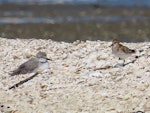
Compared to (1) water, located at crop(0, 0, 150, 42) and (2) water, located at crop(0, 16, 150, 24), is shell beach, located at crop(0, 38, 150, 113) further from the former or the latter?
(2) water, located at crop(0, 16, 150, 24)

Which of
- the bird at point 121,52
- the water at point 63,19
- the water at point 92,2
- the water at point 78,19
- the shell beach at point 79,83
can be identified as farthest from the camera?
the water at point 92,2

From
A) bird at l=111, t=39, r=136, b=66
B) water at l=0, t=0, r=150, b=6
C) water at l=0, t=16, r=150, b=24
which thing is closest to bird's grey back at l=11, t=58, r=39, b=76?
bird at l=111, t=39, r=136, b=66

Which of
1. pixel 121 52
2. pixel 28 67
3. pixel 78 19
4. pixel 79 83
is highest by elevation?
pixel 78 19

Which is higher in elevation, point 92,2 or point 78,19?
point 92,2

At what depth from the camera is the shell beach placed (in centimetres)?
991

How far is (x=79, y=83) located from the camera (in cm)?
1079

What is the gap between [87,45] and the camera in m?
13.2

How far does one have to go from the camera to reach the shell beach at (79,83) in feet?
32.5

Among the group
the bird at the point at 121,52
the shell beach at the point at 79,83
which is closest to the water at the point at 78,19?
the shell beach at the point at 79,83

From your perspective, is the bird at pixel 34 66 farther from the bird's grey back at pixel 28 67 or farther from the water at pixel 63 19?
the water at pixel 63 19

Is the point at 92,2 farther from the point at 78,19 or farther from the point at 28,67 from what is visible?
the point at 28,67

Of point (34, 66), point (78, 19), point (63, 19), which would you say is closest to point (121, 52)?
point (34, 66)

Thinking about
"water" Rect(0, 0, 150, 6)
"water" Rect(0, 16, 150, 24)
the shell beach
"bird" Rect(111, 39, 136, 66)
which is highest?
"water" Rect(0, 0, 150, 6)

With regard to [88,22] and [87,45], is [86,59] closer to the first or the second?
[87,45]
